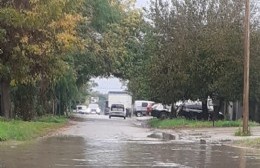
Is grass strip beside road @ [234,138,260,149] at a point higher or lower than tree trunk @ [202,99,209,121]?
lower

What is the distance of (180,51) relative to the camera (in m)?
40.3

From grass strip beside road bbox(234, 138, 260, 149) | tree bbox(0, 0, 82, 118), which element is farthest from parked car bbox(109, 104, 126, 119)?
grass strip beside road bbox(234, 138, 260, 149)

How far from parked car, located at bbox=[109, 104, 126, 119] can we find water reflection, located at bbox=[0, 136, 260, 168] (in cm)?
4673

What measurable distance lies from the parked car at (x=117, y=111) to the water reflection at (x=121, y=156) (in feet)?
153

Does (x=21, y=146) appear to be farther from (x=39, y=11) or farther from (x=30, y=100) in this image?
(x=30, y=100)

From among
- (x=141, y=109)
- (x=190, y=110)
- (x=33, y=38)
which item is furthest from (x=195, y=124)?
(x=141, y=109)

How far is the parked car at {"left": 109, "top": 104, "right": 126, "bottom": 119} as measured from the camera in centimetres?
6706

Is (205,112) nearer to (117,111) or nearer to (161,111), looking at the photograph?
(161,111)

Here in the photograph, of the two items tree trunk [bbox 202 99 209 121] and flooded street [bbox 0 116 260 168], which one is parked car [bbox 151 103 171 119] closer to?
tree trunk [bbox 202 99 209 121]

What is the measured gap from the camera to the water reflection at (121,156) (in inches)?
568

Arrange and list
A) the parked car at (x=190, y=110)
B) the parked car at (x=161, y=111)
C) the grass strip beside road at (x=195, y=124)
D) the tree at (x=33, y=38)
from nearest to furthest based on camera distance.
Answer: the tree at (x=33, y=38), the grass strip beside road at (x=195, y=124), the parked car at (x=190, y=110), the parked car at (x=161, y=111)

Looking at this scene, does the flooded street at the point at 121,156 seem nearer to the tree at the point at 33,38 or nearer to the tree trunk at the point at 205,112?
the tree at the point at 33,38

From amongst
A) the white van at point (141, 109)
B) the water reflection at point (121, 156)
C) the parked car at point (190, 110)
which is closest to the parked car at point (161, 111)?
the parked car at point (190, 110)

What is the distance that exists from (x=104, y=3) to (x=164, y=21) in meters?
6.65
